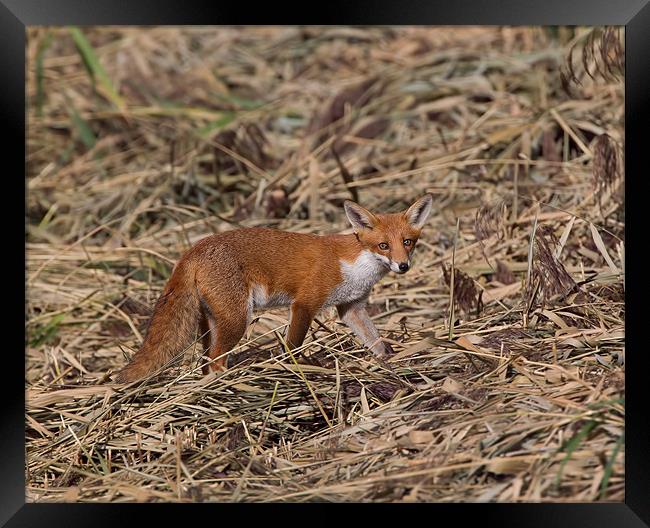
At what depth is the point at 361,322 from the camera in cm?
606

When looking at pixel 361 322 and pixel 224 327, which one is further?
pixel 361 322

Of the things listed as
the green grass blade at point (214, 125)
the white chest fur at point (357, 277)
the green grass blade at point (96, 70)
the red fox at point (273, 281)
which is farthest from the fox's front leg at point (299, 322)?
the green grass blade at point (96, 70)

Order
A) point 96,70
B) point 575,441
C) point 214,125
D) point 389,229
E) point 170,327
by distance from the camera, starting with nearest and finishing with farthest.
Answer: point 575,441, point 170,327, point 389,229, point 214,125, point 96,70

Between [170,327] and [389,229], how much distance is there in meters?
1.39

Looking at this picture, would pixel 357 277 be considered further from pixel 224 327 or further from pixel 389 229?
pixel 224 327

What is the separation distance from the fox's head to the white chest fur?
83 mm

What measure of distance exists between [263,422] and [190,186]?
363cm

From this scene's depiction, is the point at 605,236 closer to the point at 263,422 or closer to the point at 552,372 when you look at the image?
the point at 552,372

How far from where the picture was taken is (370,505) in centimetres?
439

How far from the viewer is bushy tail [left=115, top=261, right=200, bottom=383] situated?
5.51 m

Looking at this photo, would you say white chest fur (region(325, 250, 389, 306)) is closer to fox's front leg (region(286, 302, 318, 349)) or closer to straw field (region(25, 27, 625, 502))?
fox's front leg (region(286, 302, 318, 349))

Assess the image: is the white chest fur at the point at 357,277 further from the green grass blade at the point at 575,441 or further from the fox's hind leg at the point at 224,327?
the green grass blade at the point at 575,441

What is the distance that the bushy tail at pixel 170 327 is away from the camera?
5.51 metres

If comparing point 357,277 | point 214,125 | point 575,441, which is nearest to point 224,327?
point 357,277
